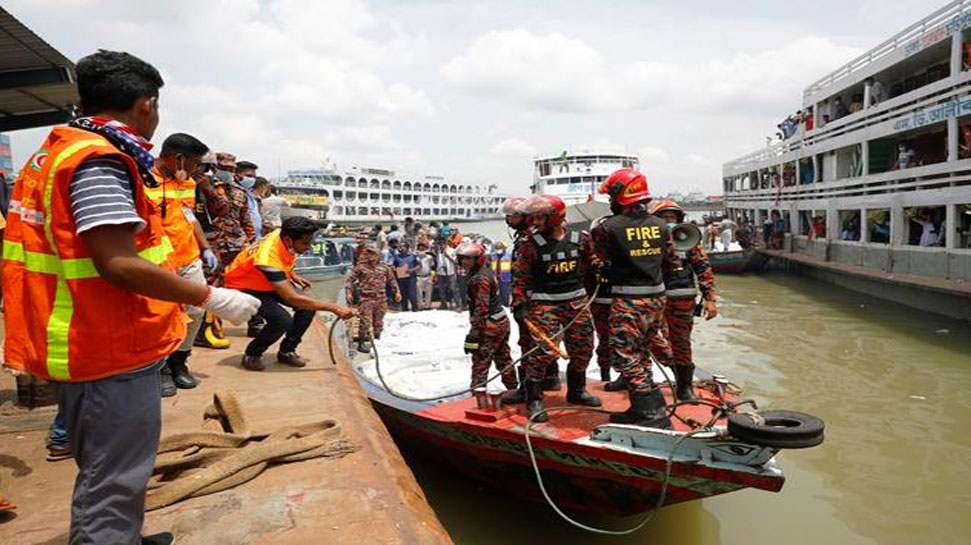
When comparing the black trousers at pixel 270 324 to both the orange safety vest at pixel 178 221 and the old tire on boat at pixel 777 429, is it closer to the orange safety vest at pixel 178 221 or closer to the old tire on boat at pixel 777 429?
the orange safety vest at pixel 178 221

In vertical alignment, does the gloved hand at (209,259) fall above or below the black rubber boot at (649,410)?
above

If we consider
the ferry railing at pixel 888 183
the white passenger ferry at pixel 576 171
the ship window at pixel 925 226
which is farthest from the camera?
Result: the white passenger ferry at pixel 576 171

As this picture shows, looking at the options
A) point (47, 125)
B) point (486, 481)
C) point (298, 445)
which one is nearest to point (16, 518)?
point (298, 445)

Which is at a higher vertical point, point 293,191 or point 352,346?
point 293,191

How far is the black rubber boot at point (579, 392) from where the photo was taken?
4855 mm

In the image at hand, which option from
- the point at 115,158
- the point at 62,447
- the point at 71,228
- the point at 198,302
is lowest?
the point at 62,447

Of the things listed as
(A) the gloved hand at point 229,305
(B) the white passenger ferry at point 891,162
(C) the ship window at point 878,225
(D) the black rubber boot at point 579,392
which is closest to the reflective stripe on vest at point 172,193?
(A) the gloved hand at point 229,305

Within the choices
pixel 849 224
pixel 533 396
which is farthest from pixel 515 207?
pixel 849 224

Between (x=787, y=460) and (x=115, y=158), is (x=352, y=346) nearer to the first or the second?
(x=787, y=460)

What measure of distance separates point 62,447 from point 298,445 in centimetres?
124

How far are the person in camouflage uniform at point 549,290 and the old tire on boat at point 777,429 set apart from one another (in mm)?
1422

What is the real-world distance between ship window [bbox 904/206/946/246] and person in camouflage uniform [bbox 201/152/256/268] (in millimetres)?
14938

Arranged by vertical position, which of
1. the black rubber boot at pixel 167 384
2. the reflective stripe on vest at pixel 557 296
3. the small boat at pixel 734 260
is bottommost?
the small boat at pixel 734 260

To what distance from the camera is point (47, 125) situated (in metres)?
8.77
